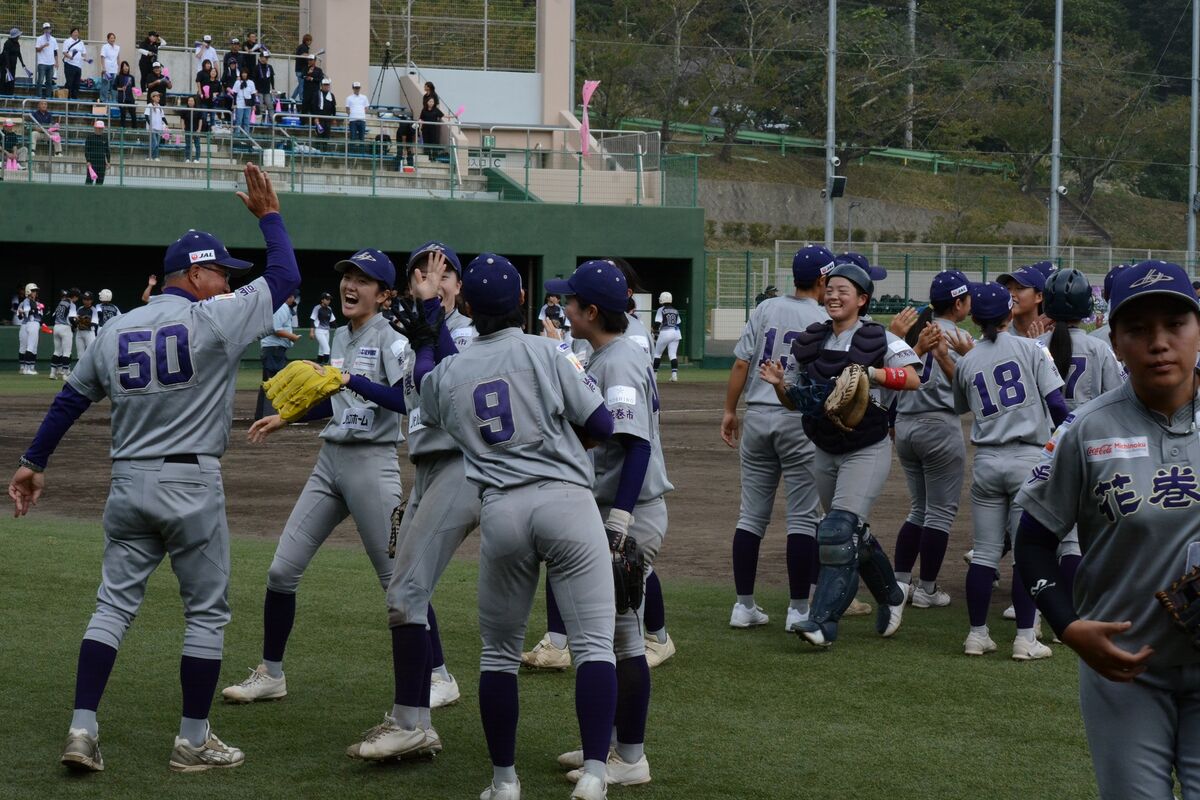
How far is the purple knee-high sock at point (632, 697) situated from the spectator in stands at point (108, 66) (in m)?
31.2

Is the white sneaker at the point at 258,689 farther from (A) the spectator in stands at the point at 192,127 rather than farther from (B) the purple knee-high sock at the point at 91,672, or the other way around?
(A) the spectator in stands at the point at 192,127

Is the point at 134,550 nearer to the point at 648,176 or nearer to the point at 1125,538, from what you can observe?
the point at 1125,538

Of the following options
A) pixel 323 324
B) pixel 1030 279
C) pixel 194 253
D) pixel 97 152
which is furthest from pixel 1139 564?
pixel 97 152

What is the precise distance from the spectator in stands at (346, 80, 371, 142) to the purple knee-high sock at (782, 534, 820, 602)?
2848 centimetres

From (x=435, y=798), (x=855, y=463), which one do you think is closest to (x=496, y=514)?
(x=435, y=798)

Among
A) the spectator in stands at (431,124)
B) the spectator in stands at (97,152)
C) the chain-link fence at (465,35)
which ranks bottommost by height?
the spectator in stands at (97,152)

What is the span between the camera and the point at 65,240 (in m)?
31.4

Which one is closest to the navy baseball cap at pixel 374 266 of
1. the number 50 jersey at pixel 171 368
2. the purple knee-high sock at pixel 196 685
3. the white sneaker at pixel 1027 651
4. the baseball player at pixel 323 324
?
the number 50 jersey at pixel 171 368

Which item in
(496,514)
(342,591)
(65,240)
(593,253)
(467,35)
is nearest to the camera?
(496,514)

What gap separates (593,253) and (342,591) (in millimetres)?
27020

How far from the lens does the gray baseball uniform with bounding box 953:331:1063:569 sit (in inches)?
292

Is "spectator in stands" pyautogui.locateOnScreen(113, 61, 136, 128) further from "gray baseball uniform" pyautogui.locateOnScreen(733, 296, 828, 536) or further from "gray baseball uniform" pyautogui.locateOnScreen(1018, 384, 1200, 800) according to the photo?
"gray baseball uniform" pyautogui.locateOnScreen(1018, 384, 1200, 800)

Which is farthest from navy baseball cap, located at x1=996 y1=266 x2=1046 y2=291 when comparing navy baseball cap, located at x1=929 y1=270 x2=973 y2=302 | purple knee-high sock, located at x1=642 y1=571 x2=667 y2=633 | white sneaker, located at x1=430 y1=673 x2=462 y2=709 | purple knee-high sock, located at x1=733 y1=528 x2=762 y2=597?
white sneaker, located at x1=430 y1=673 x2=462 y2=709

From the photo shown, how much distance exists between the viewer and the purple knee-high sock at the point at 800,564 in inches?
307
